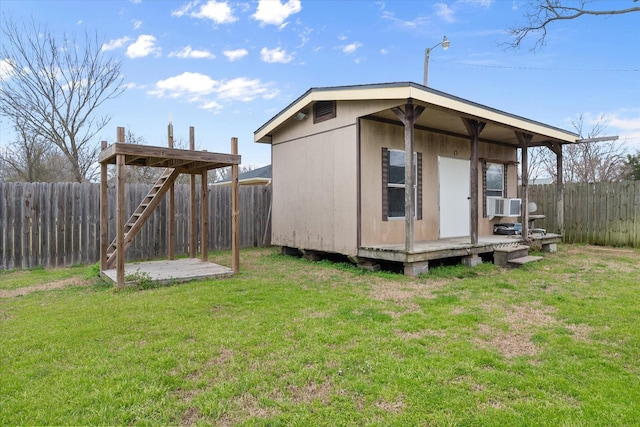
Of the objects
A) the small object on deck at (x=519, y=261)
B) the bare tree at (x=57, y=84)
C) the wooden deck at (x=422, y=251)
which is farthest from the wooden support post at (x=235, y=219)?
the bare tree at (x=57, y=84)

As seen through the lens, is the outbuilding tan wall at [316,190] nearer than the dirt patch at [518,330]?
No

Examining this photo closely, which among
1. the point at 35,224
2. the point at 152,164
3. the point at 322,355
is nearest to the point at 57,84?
the point at 35,224

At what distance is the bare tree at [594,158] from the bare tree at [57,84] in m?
21.5

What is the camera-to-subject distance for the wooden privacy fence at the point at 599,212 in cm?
945

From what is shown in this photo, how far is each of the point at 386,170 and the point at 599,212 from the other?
7.14 metres

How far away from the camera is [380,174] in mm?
6793

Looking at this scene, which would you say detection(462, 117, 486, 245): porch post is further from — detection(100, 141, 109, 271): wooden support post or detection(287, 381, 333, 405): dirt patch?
detection(100, 141, 109, 271): wooden support post

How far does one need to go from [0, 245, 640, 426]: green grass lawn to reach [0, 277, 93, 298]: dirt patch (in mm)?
72

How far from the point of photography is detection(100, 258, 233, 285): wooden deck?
5.36 meters

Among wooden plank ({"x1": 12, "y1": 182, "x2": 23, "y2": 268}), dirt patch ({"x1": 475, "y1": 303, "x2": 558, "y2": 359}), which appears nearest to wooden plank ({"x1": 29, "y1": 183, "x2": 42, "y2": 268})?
wooden plank ({"x1": 12, "y1": 182, "x2": 23, "y2": 268})

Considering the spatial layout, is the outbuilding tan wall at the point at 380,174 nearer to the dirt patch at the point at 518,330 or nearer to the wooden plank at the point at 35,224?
the dirt patch at the point at 518,330

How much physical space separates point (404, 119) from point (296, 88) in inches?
379

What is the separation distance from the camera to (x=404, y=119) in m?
5.75

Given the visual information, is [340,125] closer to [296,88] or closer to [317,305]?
[317,305]
